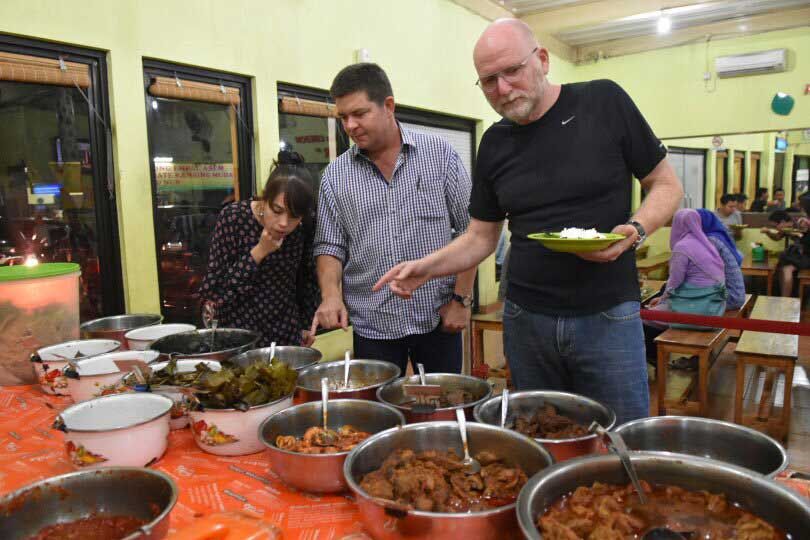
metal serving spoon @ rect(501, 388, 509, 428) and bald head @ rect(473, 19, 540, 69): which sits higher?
bald head @ rect(473, 19, 540, 69)

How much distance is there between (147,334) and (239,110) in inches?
105

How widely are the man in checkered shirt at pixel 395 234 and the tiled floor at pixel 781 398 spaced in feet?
8.50

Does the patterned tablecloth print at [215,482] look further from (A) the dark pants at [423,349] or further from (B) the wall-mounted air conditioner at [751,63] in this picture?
(B) the wall-mounted air conditioner at [751,63]

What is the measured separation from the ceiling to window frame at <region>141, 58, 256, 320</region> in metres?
3.49

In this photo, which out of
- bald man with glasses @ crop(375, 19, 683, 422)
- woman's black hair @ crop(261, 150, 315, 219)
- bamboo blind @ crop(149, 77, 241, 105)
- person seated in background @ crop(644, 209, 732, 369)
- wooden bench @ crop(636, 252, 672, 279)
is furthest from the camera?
wooden bench @ crop(636, 252, 672, 279)

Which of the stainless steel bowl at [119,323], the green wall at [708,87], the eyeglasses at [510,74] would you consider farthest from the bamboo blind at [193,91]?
the green wall at [708,87]

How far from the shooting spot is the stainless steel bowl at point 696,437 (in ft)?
4.12

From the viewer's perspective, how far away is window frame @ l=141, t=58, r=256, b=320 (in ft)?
12.4

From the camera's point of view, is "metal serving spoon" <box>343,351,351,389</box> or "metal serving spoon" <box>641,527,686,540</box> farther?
"metal serving spoon" <box>343,351,351,389</box>

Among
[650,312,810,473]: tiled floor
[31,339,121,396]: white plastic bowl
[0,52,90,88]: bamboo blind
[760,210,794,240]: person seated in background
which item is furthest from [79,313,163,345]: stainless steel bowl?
[760,210,794,240]: person seated in background

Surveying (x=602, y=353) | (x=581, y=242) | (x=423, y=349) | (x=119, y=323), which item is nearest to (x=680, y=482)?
(x=581, y=242)

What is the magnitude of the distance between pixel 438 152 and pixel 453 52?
15.8 ft

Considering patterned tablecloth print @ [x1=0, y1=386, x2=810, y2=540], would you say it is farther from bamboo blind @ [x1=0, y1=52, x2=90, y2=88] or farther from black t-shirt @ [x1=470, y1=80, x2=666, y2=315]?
bamboo blind @ [x1=0, y1=52, x2=90, y2=88]

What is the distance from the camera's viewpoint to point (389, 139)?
2346 mm
